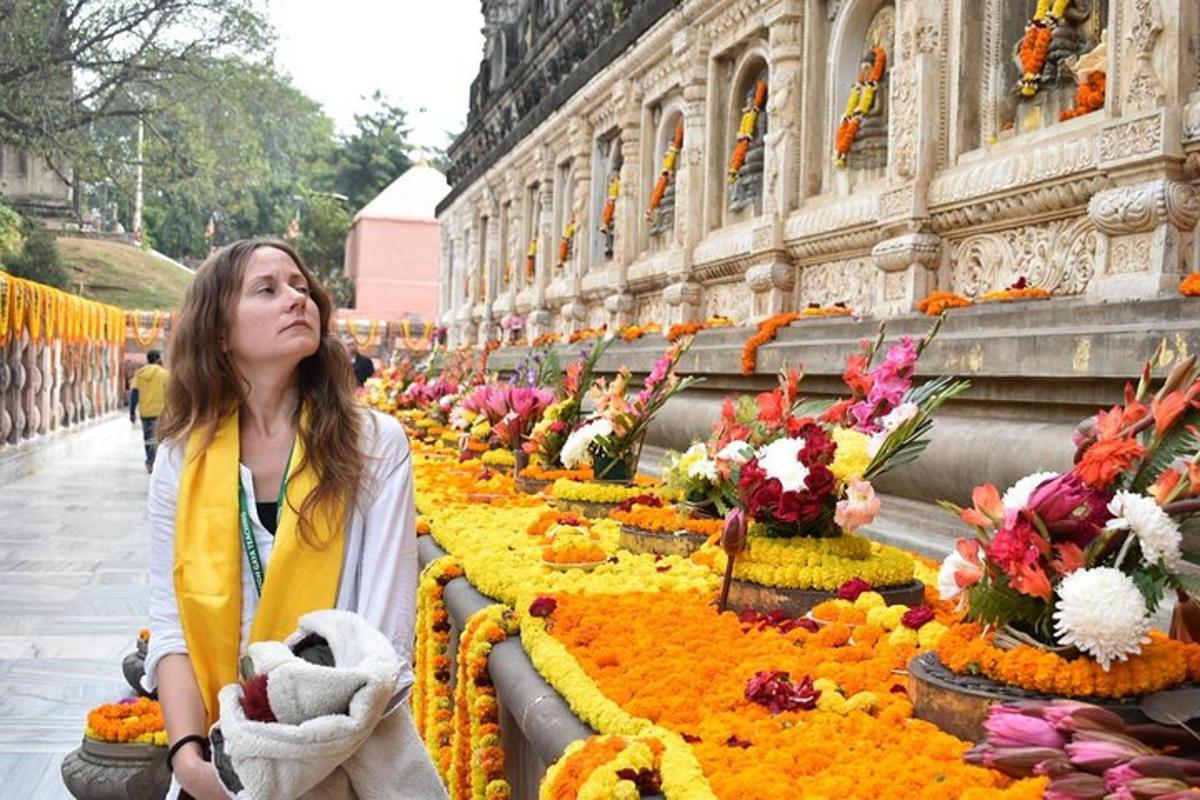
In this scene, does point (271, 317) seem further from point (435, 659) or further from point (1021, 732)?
point (435, 659)

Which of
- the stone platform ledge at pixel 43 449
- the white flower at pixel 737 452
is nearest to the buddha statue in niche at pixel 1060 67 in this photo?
the white flower at pixel 737 452

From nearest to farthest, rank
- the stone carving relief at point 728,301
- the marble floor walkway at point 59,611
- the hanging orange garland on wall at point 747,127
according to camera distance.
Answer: the marble floor walkway at point 59,611
the stone carving relief at point 728,301
the hanging orange garland on wall at point 747,127

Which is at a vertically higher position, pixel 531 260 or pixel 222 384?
pixel 531 260

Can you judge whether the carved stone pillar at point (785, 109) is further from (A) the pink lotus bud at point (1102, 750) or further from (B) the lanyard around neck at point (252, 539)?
(A) the pink lotus bud at point (1102, 750)

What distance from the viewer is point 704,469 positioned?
3.88 m

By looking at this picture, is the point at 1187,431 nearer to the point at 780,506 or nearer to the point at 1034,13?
the point at 780,506

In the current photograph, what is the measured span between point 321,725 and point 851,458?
1.83 metres

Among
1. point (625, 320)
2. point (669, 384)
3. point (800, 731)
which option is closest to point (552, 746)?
point (800, 731)

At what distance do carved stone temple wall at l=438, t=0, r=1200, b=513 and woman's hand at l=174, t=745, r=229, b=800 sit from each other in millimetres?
3170

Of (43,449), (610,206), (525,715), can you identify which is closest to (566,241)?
(610,206)

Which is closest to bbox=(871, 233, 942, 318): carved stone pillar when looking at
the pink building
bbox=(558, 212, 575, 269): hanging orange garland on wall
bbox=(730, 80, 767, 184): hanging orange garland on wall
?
bbox=(730, 80, 767, 184): hanging orange garland on wall

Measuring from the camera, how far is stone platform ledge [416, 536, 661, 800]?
96.3 inches

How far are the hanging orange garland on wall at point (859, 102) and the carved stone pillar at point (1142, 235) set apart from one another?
2.80m

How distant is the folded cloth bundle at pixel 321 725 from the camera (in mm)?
1809
